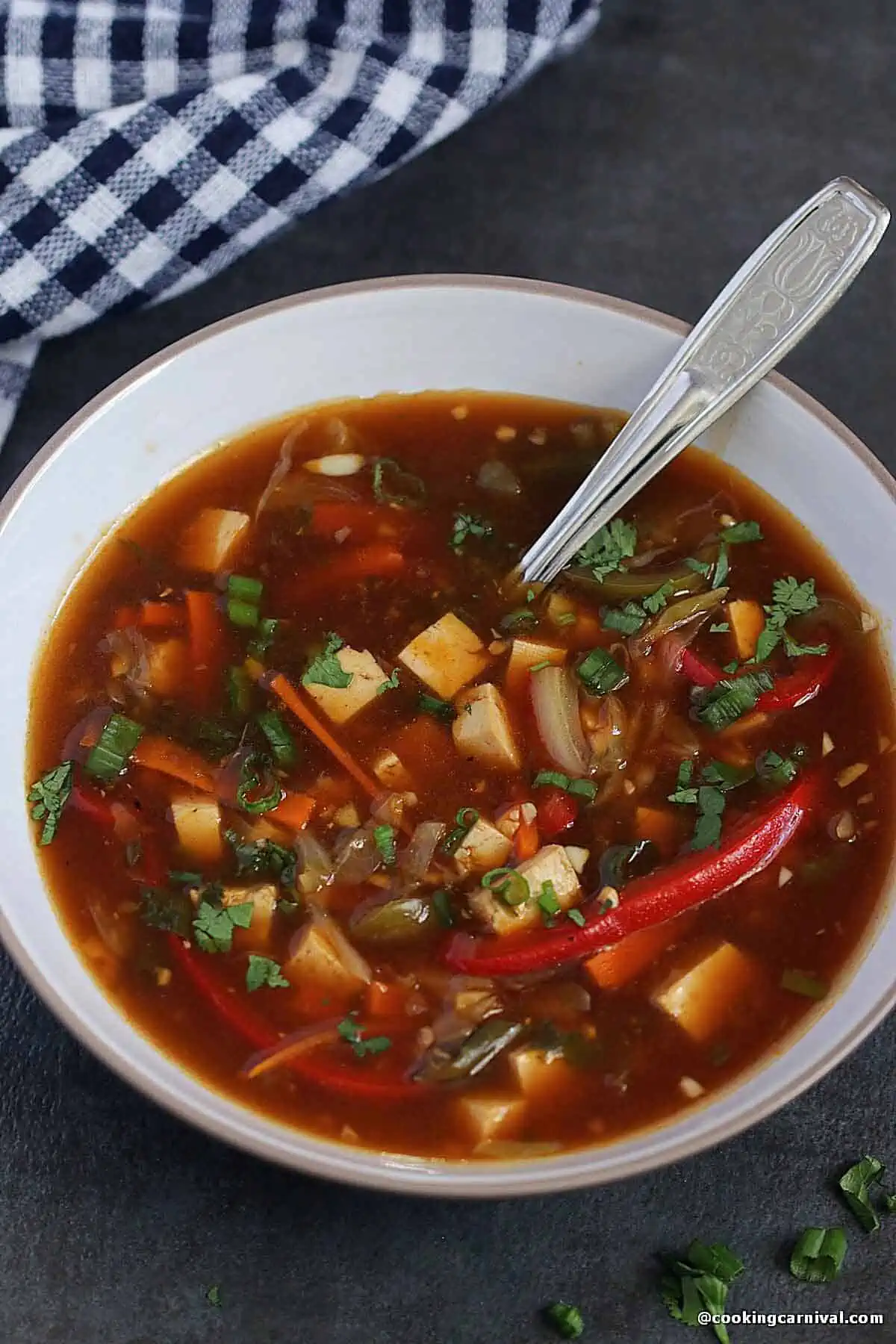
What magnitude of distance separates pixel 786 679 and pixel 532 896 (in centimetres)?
89

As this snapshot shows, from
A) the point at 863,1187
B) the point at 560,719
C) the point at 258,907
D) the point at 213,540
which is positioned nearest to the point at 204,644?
the point at 213,540

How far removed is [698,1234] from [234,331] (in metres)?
2.57

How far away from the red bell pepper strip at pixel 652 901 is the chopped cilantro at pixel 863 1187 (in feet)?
2.57

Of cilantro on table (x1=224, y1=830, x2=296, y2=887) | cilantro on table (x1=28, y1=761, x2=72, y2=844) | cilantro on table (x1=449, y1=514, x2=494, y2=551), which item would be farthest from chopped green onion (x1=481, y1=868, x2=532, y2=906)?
cilantro on table (x1=28, y1=761, x2=72, y2=844)

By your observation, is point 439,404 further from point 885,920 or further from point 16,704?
point 885,920

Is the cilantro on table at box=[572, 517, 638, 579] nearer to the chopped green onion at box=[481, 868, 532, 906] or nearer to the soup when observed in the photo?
the soup

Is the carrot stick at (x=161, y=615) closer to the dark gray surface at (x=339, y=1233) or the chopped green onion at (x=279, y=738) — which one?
the chopped green onion at (x=279, y=738)

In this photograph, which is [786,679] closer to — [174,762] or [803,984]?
[803,984]

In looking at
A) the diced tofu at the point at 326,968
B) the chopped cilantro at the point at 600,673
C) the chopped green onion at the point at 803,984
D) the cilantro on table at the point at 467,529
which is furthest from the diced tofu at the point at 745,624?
the diced tofu at the point at 326,968

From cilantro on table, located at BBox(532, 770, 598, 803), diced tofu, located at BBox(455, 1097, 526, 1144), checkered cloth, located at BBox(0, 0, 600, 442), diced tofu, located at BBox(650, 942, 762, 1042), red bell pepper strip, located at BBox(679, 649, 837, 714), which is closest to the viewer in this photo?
diced tofu, located at BBox(455, 1097, 526, 1144)

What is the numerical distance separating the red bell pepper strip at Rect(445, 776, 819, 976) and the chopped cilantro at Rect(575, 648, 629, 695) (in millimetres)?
476

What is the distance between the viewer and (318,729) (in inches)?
138

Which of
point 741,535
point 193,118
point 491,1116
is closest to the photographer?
point 491,1116

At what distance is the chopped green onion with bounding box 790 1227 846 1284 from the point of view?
3.33 meters
